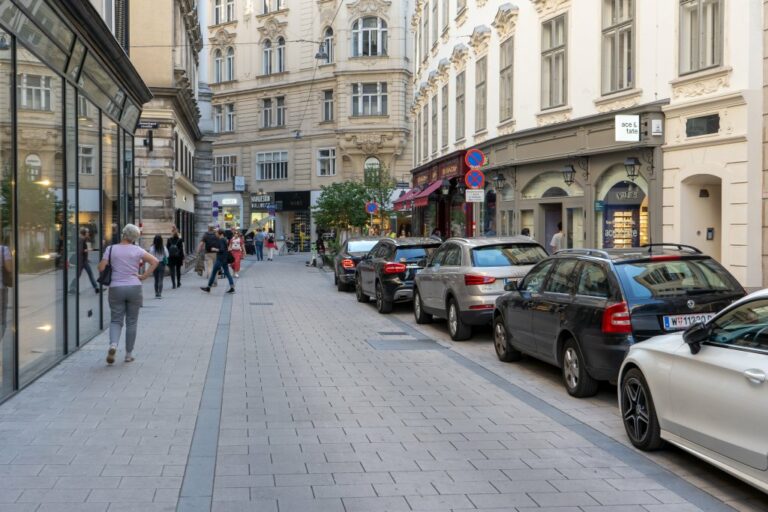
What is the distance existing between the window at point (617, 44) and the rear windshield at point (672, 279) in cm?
1058

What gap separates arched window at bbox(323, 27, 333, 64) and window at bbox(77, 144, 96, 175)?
41.7 m

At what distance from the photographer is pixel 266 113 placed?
57.3 m

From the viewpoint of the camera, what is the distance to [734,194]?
49.3 feet

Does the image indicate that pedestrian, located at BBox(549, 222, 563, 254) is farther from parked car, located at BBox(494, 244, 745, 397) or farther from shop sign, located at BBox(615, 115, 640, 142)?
parked car, located at BBox(494, 244, 745, 397)

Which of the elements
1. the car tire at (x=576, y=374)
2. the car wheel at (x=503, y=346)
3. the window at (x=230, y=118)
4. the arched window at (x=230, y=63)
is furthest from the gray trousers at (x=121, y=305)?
the arched window at (x=230, y=63)

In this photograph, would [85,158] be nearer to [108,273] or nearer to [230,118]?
[108,273]

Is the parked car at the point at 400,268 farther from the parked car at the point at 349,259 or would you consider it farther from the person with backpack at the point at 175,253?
the person with backpack at the point at 175,253

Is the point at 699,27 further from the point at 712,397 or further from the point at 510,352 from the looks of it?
the point at 712,397

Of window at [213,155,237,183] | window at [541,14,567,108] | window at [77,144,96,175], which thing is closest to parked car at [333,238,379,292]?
window at [541,14,567,108]

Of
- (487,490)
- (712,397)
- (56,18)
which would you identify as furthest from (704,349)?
(56,18)

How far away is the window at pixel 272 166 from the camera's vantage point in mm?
56000

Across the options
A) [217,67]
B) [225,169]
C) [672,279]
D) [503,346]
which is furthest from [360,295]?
[217,67]

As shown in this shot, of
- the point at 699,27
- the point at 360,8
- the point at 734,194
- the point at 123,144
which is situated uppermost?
the point at 360,8

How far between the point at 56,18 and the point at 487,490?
24.4 ft
